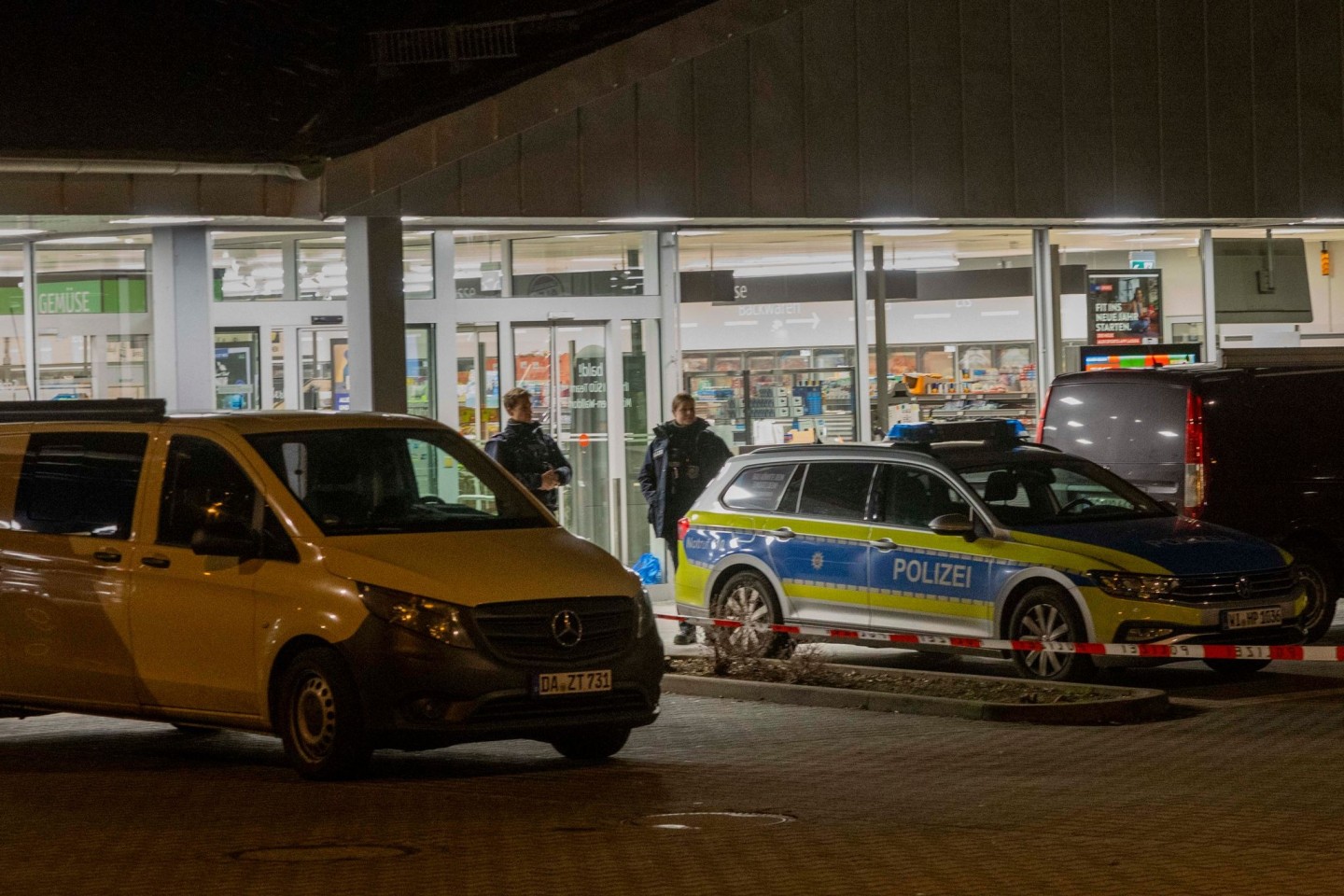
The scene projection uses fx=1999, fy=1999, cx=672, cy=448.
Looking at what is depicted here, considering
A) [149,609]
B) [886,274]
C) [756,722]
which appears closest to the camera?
[149,609]

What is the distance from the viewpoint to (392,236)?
17484 millimetres

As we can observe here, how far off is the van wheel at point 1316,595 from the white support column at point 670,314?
6.62 m

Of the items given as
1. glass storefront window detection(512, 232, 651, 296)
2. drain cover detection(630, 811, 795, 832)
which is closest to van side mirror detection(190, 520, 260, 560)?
drain cover detection(630, 811, 795, 832)

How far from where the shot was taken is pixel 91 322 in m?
17.9

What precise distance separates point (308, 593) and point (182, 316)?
9066mm

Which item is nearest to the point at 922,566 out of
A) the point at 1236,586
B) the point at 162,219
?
the point at 1236,586

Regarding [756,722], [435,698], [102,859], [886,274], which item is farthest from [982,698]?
[886,274]

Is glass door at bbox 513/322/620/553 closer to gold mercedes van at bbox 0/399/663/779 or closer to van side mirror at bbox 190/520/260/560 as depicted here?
gold mercedes van at bbox 0/399/663/779

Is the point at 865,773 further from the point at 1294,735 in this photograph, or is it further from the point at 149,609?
the point at 149,609

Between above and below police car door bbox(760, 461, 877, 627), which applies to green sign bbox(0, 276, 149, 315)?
above

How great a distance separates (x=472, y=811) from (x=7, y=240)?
36.1 ft

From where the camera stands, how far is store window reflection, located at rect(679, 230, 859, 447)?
19.8 meters

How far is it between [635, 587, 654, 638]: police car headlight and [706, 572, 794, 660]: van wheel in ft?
12.0

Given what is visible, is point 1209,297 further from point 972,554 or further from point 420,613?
point 420,613
